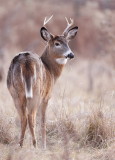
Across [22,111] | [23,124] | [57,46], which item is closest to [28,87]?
[22,111]

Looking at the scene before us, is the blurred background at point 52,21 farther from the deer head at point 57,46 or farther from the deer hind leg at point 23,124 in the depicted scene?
the deer hind leg at point 23,124

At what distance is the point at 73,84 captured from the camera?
18953 mm

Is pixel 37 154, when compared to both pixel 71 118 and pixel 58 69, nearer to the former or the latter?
pixel 71 118

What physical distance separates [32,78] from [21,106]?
493mm

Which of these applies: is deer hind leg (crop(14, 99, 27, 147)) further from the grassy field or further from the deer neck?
the deer neck

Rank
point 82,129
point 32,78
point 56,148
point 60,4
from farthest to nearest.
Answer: point 60,4, point 82,129, point 56,148, point 32,78

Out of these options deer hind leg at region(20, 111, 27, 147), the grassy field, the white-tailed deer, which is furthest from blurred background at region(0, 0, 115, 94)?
deer hind leg at region(20, 111, 27, 147)

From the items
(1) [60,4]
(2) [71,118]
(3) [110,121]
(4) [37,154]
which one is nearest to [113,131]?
(3) [110,121]

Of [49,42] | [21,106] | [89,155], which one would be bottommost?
[89,155]

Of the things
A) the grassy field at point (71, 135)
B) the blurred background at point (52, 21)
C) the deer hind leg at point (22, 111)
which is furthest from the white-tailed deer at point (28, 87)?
the blurred background at point (52, 21)

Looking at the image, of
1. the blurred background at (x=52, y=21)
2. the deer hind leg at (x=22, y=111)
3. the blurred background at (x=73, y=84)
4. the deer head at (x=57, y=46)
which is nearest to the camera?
the deer hind leg at (x=22, y=111)

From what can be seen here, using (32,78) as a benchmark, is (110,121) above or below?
below

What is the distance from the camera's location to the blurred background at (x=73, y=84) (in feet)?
32.1

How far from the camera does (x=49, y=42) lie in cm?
1088
